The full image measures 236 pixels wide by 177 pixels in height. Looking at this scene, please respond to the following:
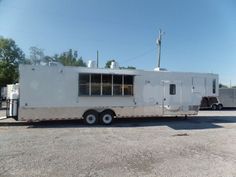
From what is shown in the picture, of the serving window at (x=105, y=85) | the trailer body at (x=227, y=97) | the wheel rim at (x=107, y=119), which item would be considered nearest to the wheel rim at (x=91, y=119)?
the wheel rim at (x=107, y=119)

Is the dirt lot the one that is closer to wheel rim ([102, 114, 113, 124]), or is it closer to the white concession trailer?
the white concession trailer

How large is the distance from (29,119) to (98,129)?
3.42 metres

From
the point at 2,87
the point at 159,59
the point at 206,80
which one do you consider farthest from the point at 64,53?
the point at 206,80

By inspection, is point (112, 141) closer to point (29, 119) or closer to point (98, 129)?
point (98, 129)

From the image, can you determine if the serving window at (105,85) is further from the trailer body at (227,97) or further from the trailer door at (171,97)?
the trailer body at (227,97)

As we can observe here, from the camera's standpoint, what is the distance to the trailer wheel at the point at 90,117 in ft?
45.3

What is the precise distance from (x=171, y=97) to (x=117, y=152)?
805 cm

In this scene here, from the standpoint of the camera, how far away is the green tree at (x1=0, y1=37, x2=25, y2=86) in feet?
123

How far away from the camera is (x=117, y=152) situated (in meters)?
8.09

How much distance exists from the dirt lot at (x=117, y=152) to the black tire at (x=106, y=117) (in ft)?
4.96

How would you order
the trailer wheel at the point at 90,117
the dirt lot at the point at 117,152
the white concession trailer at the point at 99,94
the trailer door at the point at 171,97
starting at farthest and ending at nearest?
the trailer door at the point at 171,97
the trailer wheel at the point at 90,117
the white concession trailer at the point at 99,94
the dirt lot at the point at 117,152

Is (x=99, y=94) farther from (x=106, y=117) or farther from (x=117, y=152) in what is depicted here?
(x=117, y=152)

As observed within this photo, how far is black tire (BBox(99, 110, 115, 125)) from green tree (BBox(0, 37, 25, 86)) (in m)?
27.5

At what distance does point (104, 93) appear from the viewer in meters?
13.9
